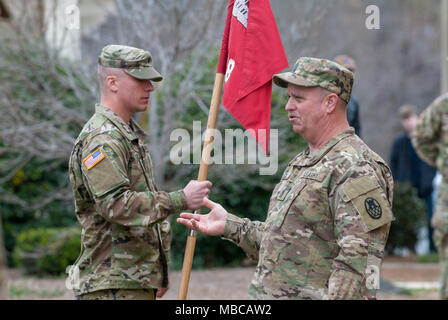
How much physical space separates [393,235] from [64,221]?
242 inches

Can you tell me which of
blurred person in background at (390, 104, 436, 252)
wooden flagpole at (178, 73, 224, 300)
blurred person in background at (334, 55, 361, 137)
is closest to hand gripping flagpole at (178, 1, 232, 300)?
wooden flagpole at (178, 73, 224, 300)

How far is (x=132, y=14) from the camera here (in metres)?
8.31

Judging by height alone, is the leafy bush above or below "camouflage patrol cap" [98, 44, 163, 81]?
below

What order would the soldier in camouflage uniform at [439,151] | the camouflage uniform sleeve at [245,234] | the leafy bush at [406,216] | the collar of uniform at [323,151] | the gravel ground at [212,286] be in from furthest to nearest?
the leafy bush at [406,216]
the gravel ground at [212,286]
the soldier in camouflage uniform at [439,151]
the camouflage uniform sleeve at [245,234]
the collar of uniform at [323,151]

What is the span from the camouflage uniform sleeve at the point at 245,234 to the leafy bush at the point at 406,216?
28.8 ft

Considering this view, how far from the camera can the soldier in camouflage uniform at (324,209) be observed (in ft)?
10.5

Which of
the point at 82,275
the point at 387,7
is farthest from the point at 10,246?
the point at 387,7

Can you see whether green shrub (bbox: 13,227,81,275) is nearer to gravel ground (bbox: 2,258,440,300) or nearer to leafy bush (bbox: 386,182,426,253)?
gravel ground (bbox: 2,258,440,300)

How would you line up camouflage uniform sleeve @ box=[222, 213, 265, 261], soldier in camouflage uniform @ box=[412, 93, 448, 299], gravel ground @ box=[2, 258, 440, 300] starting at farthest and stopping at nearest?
1. gravel ground @ box=[2, 258, 440, 300]
2. soldier in camouflage uniform @ box=[412, 93, 448, 299]
3. camouflage uniform sleeve @ box=[222, 213, 265, 261]

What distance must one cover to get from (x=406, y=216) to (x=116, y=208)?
31.3ft

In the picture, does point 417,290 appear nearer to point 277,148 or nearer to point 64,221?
point 277,148

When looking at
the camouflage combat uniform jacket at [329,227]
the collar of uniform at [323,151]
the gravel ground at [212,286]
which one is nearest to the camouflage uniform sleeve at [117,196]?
the camouflage combat uniform jacket at [329,227]

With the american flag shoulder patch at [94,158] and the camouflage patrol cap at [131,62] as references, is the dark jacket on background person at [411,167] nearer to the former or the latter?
the camouflage patrol cap at [131,62]

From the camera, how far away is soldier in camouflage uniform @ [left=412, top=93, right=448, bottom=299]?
22.1 feet
